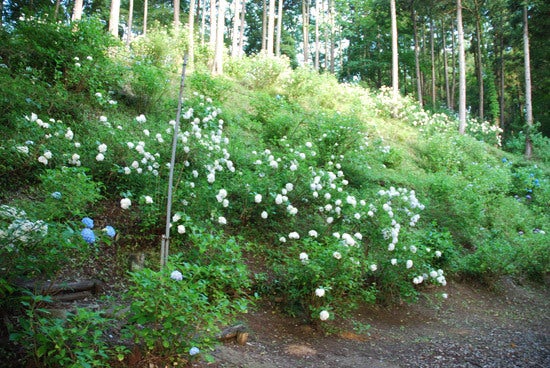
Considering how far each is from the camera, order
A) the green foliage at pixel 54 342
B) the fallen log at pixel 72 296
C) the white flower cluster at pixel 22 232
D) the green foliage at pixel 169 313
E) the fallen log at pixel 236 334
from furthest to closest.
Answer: the fallen log at pixel 236 334, the fallen log at pixel 72 296, the green foliage at pixel 169 313, the white flower cluster at pixel 22 232, the green foliage at pixel 54 342

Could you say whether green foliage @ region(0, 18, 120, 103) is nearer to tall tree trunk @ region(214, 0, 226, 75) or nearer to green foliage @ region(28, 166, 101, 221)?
green foliage @ region(28, 166, 101, 221)

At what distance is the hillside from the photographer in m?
2.28

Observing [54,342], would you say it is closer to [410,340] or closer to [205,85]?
[410,340]

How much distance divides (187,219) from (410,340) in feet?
8.54

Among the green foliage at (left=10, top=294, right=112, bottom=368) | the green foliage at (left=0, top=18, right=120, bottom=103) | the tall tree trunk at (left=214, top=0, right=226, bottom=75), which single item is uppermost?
the tall tree trunk at (left=214, top=0, right=226, bottom=75)

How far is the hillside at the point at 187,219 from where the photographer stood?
228 centimetres

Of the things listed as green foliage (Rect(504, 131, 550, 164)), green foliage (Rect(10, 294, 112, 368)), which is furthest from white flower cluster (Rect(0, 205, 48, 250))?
green foliage (Rect(504, 131, 550, 164))

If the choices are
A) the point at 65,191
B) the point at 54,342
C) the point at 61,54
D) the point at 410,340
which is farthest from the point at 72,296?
the point at 61,54

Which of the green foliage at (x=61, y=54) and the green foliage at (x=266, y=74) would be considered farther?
the green foliage at (x=266, y=74)

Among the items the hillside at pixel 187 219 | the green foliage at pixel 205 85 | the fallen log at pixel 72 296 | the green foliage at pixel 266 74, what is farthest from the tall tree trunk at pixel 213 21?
the fallen log at pixel 72 296

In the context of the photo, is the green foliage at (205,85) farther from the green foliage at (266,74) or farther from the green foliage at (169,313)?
the green foliage at (169,313)

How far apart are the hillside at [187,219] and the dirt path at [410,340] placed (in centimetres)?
20

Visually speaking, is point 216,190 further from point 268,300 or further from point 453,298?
point 453,298

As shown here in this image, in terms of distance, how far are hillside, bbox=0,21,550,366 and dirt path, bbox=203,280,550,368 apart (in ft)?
0.67
